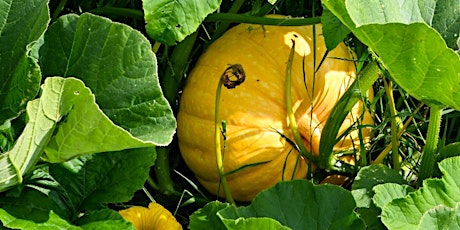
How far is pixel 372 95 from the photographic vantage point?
76.7 inches

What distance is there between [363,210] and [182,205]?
0.49m

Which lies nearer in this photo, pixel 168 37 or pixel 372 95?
pixel 168 37

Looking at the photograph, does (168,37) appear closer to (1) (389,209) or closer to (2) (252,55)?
(2) (252,55)

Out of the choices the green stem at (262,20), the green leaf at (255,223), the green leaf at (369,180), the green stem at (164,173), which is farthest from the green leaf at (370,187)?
the green stem at (164,173)

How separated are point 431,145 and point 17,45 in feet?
2.68

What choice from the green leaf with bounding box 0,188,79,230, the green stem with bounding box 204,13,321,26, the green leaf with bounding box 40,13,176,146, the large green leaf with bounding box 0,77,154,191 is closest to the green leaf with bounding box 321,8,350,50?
the green stem with bounding box 204,13,321,26

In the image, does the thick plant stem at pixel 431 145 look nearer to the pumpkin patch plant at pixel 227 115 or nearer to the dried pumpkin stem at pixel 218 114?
the pumpkin patch plant at pixel 227 115

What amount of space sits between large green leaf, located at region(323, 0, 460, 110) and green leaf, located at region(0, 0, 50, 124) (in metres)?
0.51

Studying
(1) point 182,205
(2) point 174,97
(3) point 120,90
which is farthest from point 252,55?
(3) point 120,90

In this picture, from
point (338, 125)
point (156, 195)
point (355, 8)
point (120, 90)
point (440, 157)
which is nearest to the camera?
point (355, 8)

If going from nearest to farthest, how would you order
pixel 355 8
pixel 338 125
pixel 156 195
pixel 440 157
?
pixel 355 8, pixel 440 157, pixel 338 125, pixel 156 195

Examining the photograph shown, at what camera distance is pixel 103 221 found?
4.66 ft

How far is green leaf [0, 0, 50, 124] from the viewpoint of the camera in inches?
54.4

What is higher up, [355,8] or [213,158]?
[355,8]
